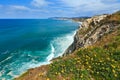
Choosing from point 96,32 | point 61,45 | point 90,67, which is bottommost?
point 61,45

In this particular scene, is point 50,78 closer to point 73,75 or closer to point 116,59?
point 73,75

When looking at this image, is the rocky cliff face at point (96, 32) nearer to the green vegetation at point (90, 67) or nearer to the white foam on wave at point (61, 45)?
the white foam on wave at point (61, 45)

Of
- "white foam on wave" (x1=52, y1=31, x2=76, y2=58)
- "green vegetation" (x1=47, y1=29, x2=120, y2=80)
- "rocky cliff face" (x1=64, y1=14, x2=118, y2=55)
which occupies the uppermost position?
"green vegetation" (x1=47, y1=29, x2=120, y2=80)

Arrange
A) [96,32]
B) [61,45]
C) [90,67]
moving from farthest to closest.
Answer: [61,45]
[96,32]
[90,67]

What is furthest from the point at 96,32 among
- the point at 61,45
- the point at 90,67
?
the point at 61,45

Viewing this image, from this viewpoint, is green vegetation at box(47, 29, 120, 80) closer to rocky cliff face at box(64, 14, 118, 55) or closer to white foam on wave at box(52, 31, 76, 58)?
rocky cliff face at box(64, 14, 118, 55)

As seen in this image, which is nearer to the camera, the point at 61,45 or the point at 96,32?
the point at 96,32

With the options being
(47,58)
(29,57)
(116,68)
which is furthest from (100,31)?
(116,68)

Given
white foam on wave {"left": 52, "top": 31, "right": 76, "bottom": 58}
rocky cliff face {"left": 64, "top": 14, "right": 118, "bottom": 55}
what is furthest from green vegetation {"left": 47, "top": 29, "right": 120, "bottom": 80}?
white foam on wave {"left": 52, "top": 31, "right": 76, "bottom": 58}

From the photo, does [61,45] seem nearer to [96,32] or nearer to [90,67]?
[96,32]

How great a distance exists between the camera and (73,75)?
14734mm

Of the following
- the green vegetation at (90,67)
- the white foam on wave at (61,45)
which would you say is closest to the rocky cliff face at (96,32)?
the white foam on wave at (61,45)

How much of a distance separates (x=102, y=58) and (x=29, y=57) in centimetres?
4393

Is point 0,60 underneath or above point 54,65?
underneath
